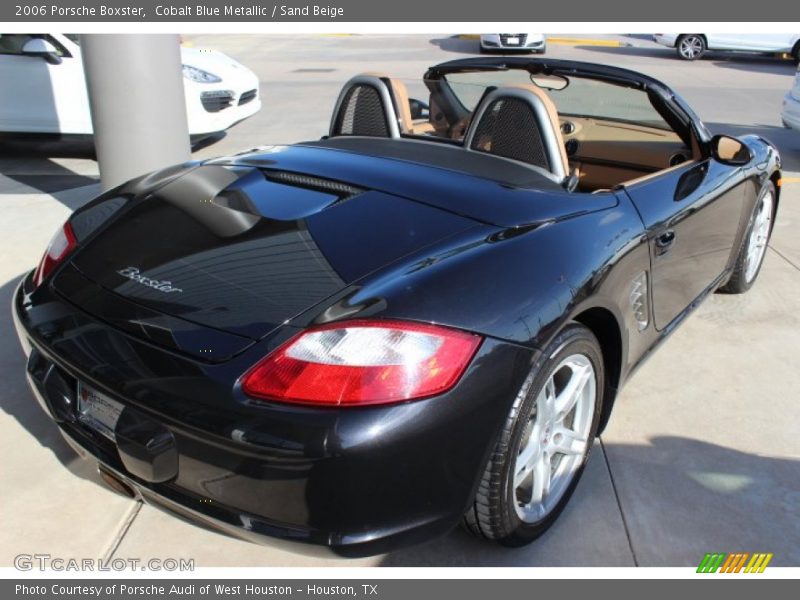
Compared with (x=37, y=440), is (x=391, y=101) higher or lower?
higher

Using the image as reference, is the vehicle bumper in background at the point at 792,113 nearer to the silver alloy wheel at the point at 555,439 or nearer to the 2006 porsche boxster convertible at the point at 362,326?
the 2006 porsche boxster convertible at the point at 362,326

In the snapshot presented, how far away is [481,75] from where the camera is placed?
4.20 meters

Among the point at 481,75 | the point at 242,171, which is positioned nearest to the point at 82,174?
the point at 481,75

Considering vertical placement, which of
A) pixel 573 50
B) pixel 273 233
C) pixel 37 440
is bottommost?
pixel 573 50

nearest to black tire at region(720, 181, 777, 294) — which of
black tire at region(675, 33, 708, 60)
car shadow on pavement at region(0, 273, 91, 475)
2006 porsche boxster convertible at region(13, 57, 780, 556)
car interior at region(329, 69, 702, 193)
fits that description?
car interior at region(329, 69, 702, 193)

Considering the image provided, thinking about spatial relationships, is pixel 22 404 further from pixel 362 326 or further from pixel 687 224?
pixel 687 224

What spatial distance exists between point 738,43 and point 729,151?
17.4m

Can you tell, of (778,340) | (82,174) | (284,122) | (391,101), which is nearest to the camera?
(391,101)

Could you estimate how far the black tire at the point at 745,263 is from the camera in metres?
4.14

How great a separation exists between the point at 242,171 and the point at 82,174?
4948 millimetres

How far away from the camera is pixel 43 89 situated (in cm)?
736

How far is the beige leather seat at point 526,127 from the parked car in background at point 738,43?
18.3 meters

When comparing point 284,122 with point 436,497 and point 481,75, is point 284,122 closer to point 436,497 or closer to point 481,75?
point 481,75
